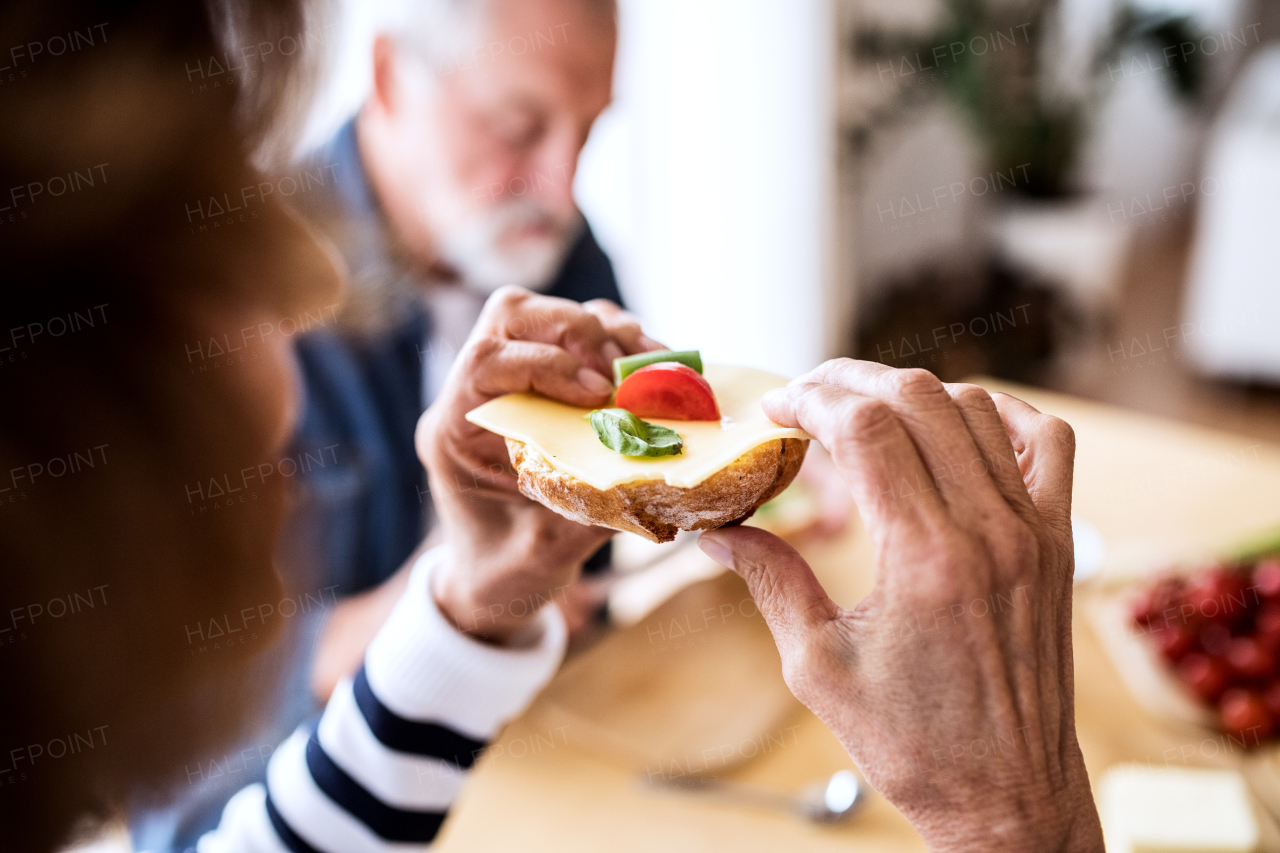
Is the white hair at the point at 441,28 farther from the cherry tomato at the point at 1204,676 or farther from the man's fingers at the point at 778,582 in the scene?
the cherry tomato at the point at 1204,676

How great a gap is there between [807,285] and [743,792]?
261 centimetres

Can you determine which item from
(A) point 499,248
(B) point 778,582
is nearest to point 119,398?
(B) point 778,582

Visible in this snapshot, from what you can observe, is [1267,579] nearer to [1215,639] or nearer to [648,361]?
[1215,639]

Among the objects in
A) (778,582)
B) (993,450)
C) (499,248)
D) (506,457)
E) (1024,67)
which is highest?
(993,450)

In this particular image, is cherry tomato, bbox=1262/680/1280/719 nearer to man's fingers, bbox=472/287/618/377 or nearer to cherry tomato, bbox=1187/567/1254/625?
cherry tomato, bbox=1187/567/1254/625

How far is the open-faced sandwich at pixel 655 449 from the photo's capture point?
901 millimetres

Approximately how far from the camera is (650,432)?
3.16ft

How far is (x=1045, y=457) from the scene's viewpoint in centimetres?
84

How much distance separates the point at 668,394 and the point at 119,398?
0.68m

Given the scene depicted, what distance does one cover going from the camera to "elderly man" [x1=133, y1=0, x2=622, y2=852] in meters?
1.76

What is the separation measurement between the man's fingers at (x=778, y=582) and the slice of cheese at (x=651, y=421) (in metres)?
0.08

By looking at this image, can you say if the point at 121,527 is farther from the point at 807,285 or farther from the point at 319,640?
the point at 807,285

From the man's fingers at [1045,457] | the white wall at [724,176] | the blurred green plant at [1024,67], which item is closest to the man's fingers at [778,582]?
the man's fingers at [1045,457]

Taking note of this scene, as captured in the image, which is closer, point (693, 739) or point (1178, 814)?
point (1178, 814)
